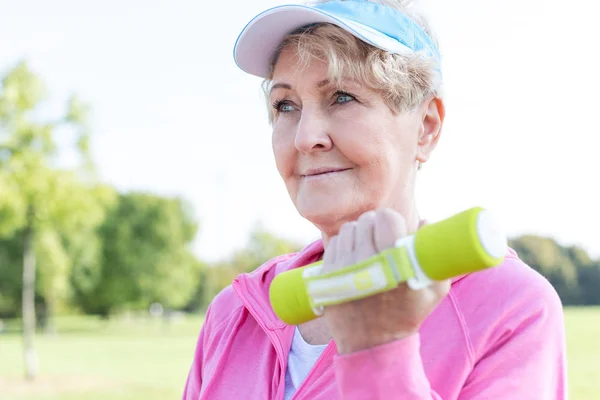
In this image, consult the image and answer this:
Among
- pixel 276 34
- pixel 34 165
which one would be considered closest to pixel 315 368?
pixel 276 34

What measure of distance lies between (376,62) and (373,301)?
A: 776 millimetres

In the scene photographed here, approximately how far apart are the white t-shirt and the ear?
0.60 metres

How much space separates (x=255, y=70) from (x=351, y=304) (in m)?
1.14

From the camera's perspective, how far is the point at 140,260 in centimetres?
4134

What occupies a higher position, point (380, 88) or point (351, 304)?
point (380, 88)

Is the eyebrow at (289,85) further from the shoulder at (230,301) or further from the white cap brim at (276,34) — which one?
the shoulder at (230,301)

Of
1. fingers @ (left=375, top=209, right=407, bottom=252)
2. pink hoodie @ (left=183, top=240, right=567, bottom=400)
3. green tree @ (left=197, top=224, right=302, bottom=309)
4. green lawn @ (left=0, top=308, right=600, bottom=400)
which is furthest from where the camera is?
green tree @ (left=197, top=224, right=302, bottom=309)

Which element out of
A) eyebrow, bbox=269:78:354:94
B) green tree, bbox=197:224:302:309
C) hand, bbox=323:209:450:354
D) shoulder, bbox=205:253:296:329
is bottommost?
green tree, bbox=197:224:302:309

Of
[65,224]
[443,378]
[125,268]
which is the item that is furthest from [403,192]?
[125,268]

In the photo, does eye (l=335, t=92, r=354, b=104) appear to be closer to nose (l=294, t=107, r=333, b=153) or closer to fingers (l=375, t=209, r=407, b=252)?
nose (l=294, t=107, r=333, b=153)

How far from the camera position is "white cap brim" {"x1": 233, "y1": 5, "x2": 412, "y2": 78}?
171 centimetres

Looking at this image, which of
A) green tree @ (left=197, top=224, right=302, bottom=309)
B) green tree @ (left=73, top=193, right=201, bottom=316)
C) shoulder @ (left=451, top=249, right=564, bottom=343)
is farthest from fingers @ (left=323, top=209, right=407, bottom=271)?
green tree @ (left=197, top=224, right=302, bottom=309)

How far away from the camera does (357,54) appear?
1772 mm

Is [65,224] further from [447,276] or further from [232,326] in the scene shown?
[447,276]
